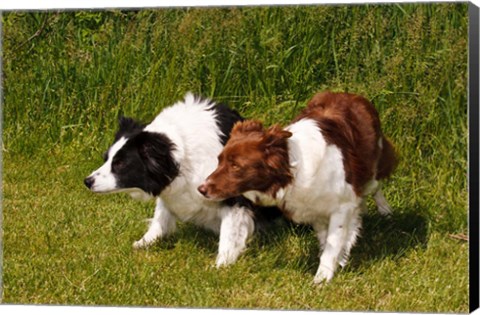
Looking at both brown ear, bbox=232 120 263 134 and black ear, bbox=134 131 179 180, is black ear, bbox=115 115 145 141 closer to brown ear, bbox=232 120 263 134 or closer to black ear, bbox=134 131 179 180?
black ear, bbox=134 131 179 180

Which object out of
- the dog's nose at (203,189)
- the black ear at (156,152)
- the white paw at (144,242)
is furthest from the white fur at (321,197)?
the white paw at (144,242)

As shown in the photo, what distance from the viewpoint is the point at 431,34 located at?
21.9 feet

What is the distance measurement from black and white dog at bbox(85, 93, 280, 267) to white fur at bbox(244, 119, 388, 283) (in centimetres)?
43

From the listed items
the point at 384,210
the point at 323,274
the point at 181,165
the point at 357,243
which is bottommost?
the point at 323,274

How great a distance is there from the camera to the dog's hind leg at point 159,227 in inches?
287

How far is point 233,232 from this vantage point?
691 centimetres

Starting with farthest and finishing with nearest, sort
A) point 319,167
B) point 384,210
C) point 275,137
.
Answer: point 384,210 → point 319,167 → point 275,137

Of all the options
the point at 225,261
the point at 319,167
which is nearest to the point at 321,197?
the point at 319,167

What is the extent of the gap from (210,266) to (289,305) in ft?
1.92

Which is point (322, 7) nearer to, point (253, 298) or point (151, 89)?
point (151, 89)

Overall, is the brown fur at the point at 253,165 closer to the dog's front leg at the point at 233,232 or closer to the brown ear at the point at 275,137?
the brown ear at the point at 275,137

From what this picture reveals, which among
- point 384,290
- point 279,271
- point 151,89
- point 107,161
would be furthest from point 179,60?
point 384,290

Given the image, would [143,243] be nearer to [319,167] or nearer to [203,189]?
[203,189]

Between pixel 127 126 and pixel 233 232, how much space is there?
909 mm
